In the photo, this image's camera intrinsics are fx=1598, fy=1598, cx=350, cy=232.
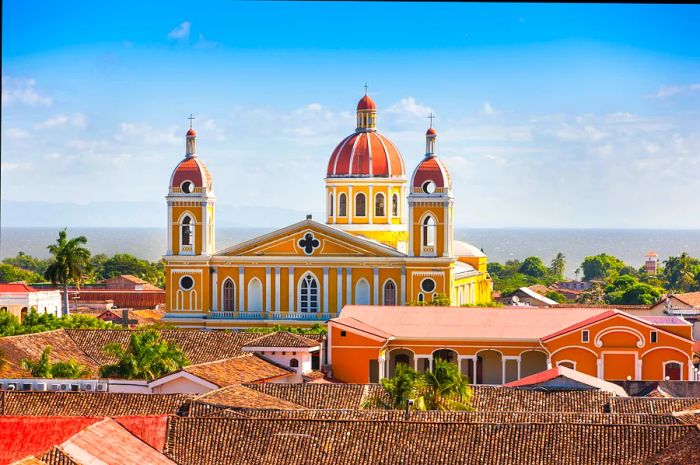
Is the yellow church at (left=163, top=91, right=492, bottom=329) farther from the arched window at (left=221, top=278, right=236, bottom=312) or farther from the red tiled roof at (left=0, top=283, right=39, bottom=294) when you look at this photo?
the red tiled roof at (left=0, top=283, right=39, bottom=294)

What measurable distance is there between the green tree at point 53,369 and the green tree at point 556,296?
5914 centimetres

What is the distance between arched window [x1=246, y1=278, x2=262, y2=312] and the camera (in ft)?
191

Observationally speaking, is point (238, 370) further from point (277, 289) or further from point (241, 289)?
point (241, 289)

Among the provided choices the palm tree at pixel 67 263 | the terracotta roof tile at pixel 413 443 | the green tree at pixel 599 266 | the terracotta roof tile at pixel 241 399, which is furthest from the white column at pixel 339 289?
the green tree at pixel 599 266

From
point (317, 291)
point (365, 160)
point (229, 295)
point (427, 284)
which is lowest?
point (229, 295)

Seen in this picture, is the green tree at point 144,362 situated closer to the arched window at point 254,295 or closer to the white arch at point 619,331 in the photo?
the white arch at point 619,331

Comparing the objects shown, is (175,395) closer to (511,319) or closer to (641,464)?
(641,464)

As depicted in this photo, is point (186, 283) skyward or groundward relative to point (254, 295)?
skyward

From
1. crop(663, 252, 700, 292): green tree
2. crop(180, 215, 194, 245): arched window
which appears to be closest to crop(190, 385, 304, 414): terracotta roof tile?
crop(180, 215, 194, 245): arched window

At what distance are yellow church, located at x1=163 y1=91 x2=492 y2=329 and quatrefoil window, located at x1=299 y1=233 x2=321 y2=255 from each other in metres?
0.04

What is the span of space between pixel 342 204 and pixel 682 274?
2072 inches

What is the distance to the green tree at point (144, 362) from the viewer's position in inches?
1479

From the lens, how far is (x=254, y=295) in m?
58.4

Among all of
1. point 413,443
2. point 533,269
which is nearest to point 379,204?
point 413,443
